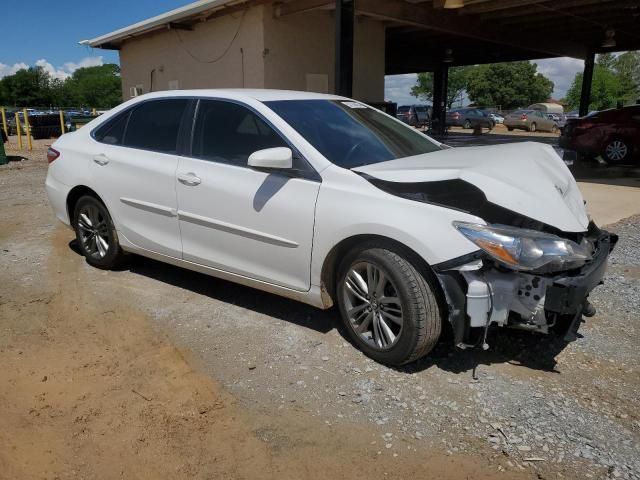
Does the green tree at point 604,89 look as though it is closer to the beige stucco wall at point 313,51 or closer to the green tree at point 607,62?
the green tree at point 607,62

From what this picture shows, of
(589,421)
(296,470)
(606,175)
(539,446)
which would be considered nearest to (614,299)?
(589,421)

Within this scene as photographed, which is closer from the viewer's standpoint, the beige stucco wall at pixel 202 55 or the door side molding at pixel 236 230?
the door side molding at pixel 236 230

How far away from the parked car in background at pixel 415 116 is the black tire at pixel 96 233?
29.3 m

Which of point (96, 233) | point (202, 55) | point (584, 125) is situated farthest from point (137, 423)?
point (584, 125)

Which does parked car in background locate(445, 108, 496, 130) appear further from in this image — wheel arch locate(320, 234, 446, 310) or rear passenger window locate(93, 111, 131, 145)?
wheel arch locate(320, 234, 446, 310)

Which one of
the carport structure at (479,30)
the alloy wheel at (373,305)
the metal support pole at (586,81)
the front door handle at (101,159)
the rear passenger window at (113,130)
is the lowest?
the alloy wheel at (373,305)

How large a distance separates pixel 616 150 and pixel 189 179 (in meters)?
12.5

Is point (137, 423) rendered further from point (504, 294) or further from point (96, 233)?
point (96, 233)

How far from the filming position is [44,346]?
147 inches

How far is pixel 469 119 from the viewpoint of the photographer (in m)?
34.6

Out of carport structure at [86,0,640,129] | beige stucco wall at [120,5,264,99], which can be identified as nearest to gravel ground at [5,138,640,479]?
carport structure at [86,0,640,129]

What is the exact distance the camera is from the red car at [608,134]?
13.0 meters

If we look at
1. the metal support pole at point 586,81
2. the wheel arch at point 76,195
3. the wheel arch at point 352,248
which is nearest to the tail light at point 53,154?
the wheel arch at point 76,195

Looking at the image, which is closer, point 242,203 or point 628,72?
point 242,203
